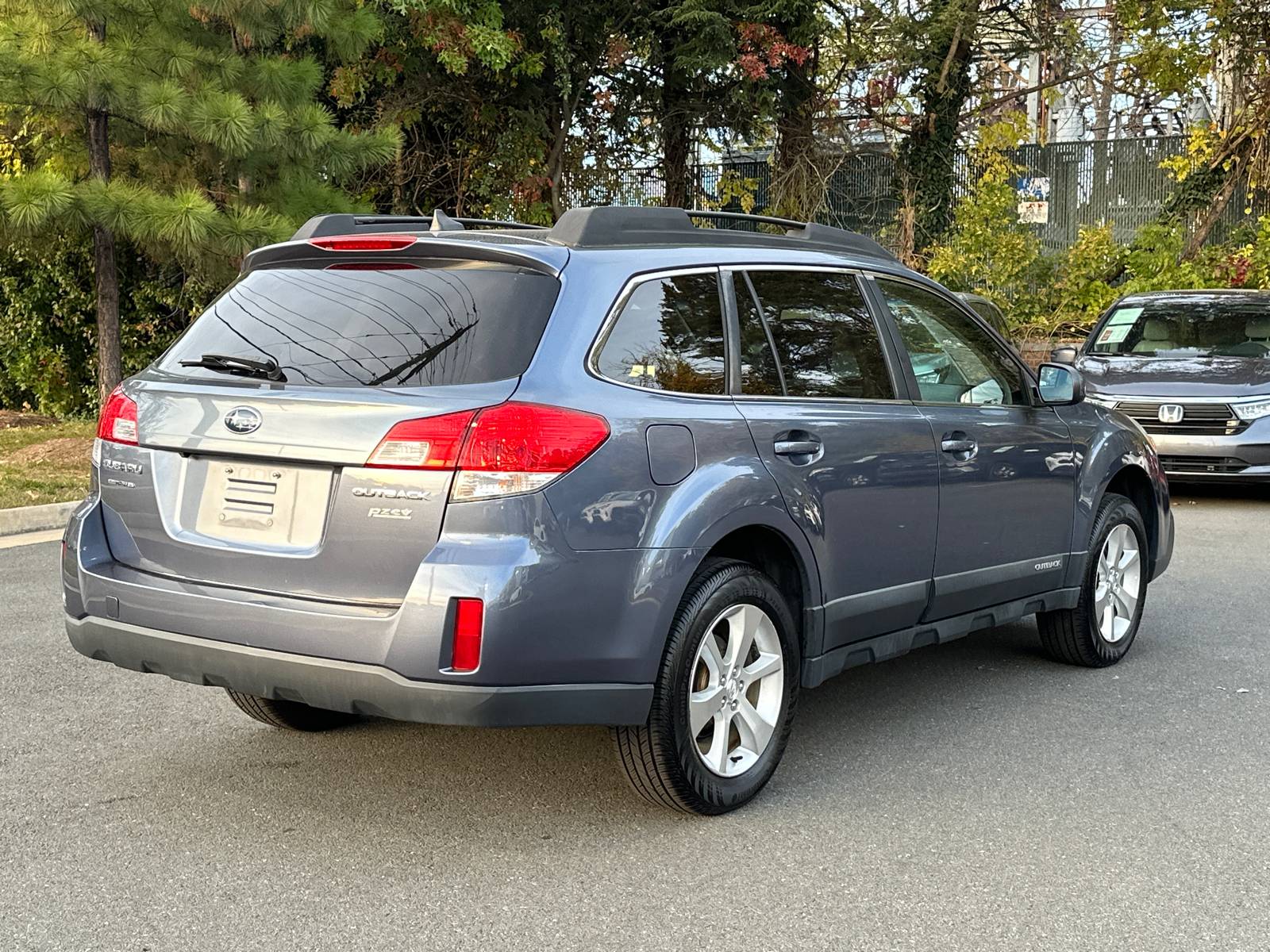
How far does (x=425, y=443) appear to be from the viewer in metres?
3.55

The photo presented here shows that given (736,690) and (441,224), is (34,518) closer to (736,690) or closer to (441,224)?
(441,224)

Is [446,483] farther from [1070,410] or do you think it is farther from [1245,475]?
[1245,475]

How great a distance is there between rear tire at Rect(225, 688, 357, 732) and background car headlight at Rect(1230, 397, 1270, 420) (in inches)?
337

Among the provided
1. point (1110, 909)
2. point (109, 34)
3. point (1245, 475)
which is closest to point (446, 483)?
point (1110, 909)

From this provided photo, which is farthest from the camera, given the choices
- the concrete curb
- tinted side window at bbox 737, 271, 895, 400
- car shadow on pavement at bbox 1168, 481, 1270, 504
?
car shadow on pavement at bbox 1168, 481, 1270, 504

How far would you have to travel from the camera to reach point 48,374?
1672 cm

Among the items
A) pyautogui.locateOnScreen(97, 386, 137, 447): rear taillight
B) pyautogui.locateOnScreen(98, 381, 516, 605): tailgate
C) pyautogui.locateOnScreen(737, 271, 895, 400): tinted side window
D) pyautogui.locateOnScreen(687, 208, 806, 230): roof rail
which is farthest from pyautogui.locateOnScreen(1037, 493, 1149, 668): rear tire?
pyautogui.locateOnScreen(97, 386, 137, 447): rear taillight

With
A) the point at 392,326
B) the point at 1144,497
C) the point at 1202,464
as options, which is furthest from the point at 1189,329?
the point at 392,326

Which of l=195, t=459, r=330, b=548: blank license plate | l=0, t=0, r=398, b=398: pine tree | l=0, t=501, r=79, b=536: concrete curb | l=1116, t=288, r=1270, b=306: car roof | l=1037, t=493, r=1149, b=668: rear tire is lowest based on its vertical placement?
l=0, t=501, r=79, b=536: concrete curb

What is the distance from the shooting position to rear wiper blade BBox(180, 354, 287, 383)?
391 cm

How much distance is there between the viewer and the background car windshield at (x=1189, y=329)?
1227 centimetres

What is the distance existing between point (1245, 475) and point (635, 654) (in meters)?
8.75

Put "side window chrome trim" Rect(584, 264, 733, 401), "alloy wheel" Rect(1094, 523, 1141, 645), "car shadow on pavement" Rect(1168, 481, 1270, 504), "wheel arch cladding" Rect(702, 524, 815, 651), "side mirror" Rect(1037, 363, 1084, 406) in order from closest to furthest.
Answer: "side window chrome trim" Rect(584, 264, 733, 401), "wheel arch cladding" Rect(702, 524, 815, 651), "side mirror" Rect(1037, 363, 1084, 406), "alloy wheel" Rect(1094, 523, 1141, 645), "car shadow on pavement" Rect(1168, 481, 1270, 504)

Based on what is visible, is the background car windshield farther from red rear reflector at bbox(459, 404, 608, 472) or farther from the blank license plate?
the blank license plate
